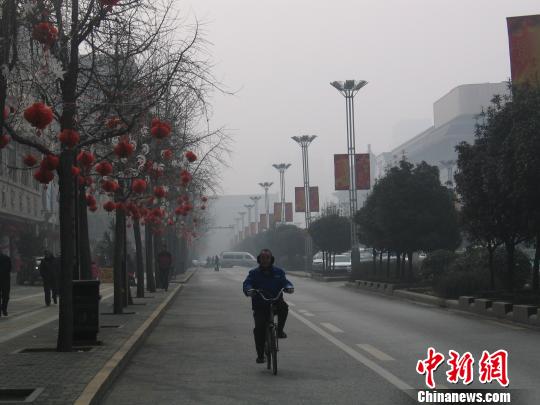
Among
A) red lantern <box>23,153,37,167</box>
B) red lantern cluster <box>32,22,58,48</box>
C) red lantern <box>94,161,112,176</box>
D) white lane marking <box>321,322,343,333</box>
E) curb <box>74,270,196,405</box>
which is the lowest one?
white lane marking <box>321,322,343,333</box>

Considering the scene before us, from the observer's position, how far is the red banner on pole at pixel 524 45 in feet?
85.5

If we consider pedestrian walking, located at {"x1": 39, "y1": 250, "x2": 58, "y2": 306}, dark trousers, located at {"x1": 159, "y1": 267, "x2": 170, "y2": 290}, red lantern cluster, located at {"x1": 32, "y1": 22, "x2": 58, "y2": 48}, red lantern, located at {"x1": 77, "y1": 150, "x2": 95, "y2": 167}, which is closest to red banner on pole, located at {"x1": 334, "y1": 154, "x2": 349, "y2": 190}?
dark trousers, located at {"x1": 159, "y1": 267, "x2": 170, "y2": 290}

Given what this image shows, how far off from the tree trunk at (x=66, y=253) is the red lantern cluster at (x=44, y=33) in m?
2.46

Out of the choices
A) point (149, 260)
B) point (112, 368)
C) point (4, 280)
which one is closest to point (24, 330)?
point (4, 280)

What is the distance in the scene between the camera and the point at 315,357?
13.3 meters

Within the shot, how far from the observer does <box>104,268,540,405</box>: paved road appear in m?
9.91

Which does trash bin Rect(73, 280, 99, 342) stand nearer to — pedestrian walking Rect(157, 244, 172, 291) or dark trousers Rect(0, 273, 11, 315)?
dark trousers Rect(0, 273, 11, 315)

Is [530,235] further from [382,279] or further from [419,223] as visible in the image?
[382,279]

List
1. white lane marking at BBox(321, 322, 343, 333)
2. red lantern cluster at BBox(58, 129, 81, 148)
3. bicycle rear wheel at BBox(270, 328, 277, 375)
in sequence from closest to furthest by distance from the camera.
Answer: bicycle rear wheel at BBox(270, 328, 277, 375), red lantern cluster at BBox(58, 129, 81, 148), white lane marking at BBox(321, 322, 343, 333)

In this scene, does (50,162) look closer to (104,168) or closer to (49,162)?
(49,162)

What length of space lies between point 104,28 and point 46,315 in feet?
35.7

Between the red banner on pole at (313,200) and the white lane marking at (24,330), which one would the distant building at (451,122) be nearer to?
the red banner on pole at (313,200)

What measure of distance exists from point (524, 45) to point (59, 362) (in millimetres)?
19439

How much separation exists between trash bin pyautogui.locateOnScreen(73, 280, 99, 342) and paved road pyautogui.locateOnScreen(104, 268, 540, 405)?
899 mm
